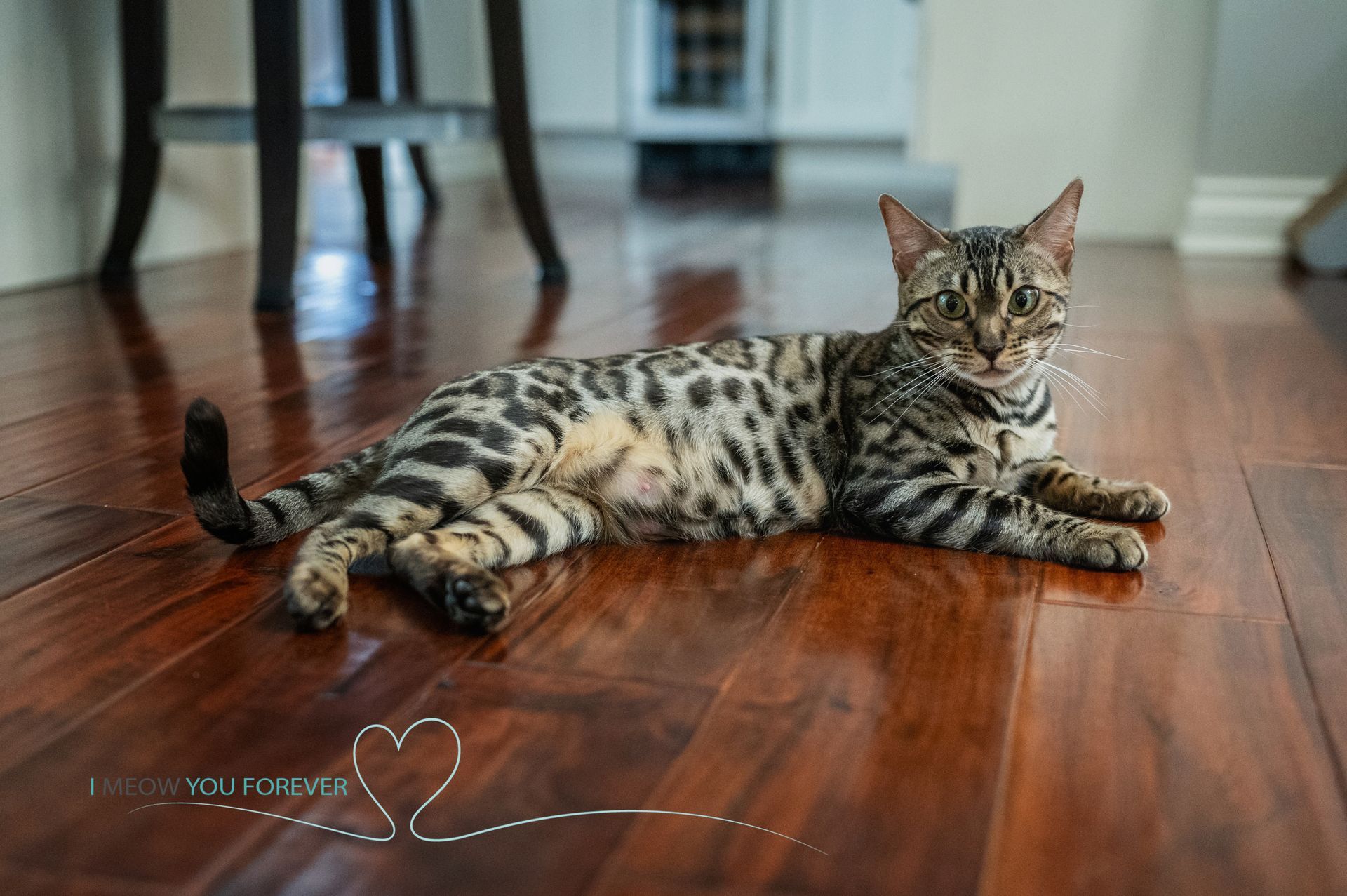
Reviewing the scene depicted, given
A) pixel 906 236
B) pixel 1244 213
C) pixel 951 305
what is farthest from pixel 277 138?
pixel 1244 213

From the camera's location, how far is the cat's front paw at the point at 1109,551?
1427 mm

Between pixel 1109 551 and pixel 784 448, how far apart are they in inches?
16.7

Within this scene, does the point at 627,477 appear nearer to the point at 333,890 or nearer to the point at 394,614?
the point at 394,614

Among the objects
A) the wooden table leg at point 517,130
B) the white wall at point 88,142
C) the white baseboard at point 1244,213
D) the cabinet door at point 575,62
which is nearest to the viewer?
the white wall at point 88,142

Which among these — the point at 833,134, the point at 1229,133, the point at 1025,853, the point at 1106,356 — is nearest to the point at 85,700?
the point at 1025,853

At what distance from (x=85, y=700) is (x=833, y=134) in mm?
5817

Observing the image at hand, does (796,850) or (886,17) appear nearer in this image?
(796,850)

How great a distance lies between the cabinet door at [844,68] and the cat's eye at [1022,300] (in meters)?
4.96

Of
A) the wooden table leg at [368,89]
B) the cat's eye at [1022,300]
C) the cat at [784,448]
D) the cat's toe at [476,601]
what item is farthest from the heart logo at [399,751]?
the wooden table leg at [368,89]

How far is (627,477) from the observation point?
155 centimetres

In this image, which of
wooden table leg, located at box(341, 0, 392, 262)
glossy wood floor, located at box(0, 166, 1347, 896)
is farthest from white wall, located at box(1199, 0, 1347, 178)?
wooden table leg, located at box(341, 0, 392, 262)

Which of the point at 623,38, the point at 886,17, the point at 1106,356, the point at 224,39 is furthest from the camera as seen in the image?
the point at 623,38

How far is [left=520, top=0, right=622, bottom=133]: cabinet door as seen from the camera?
6.66 m

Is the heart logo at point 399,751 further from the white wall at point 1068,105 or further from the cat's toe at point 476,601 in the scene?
the white wall at point 1068,105
